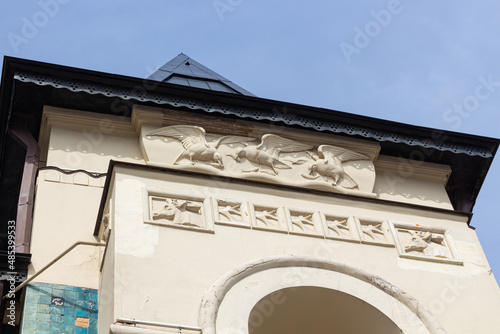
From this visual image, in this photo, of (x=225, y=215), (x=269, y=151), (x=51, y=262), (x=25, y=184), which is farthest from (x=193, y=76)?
(x=51, y=262)

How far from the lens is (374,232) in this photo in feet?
40.4

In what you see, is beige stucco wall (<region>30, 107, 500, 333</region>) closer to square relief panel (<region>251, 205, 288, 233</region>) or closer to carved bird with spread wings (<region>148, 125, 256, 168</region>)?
square relief panel (<region>251, 205, 288, 233</region>)

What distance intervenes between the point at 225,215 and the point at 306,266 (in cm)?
123

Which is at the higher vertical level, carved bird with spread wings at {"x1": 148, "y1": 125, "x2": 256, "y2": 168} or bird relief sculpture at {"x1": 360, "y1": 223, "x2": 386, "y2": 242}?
carved bird with spread wings at {"x1": 148, "y1": 125, "x2": 256, "y2": 168}

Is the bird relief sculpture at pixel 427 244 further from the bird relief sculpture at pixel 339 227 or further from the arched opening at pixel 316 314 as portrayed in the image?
the arched opening at pixel 316 314

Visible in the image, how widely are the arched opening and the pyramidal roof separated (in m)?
6.48

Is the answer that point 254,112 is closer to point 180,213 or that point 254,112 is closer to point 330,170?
point 330,170

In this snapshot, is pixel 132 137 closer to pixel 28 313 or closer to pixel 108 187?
pixel 108 187

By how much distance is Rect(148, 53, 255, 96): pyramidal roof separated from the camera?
1747 centimetres

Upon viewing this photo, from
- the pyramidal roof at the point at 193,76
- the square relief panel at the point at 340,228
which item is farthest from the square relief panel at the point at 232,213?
the pyramidal roof at the point at 193,76

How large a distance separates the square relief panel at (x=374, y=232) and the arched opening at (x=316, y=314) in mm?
1120

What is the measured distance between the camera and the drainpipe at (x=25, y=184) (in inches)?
476

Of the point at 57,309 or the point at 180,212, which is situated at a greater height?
the point at 180,212

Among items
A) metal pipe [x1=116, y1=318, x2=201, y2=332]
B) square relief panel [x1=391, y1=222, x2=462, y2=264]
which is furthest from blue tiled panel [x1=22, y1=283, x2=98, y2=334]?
square relief panel [x1=391, y1=222, x2=462, y2=264]
